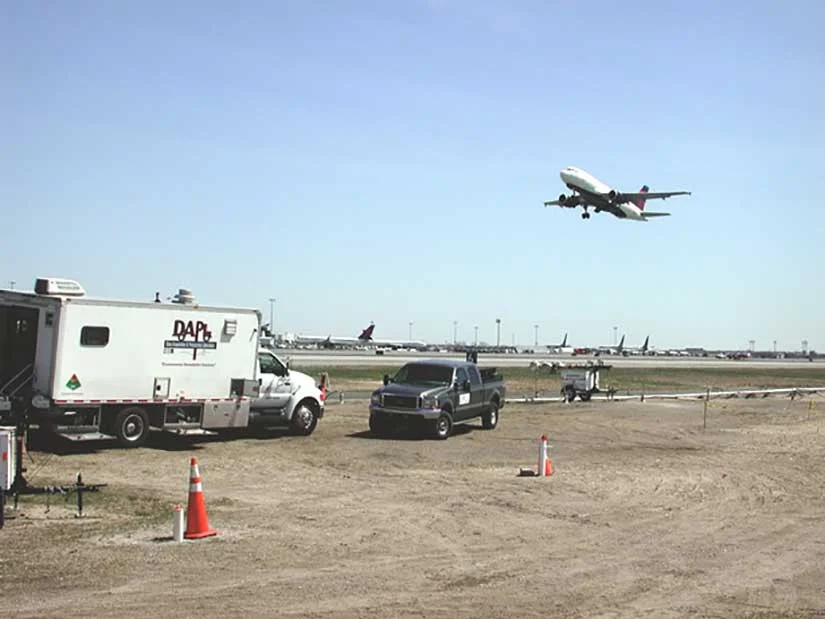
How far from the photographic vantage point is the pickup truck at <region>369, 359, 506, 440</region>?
23000mm

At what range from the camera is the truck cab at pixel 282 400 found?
2283 centimetres

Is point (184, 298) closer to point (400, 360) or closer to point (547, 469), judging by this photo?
point (547, 469)

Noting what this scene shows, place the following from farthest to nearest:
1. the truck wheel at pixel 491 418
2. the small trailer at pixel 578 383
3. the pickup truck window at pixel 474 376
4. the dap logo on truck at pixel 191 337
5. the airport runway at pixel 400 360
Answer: the airport runway at pixel 400 360, the small trailer at pixel 578 383, the truck wheel at pixel 491 418, the pickup truck window at pixel 474 376, the dap logo on truck at pixel 191 337

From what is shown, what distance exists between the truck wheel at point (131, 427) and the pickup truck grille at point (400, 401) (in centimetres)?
588

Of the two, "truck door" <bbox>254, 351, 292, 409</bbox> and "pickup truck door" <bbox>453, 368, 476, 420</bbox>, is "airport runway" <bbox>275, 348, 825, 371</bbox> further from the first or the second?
"truck door" <bbox>254, 351, 292, 409</bbox>

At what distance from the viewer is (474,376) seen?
25.4 m

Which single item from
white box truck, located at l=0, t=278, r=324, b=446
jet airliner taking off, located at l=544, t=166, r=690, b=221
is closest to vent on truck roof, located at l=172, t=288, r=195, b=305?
white box truck, located at l=0, t=278, r=324, b=446

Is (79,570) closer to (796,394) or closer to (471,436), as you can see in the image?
(471,436)

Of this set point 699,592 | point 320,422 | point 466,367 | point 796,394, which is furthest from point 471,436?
point 796,394

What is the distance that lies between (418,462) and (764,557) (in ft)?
30.0

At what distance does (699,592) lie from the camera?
8906 mm

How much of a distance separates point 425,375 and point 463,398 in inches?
43.6

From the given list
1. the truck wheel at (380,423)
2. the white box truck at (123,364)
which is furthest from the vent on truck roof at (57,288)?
the truck wheel at (380,423)

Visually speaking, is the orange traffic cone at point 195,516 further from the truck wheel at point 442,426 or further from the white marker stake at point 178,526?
the truck wheel at point 442,426
